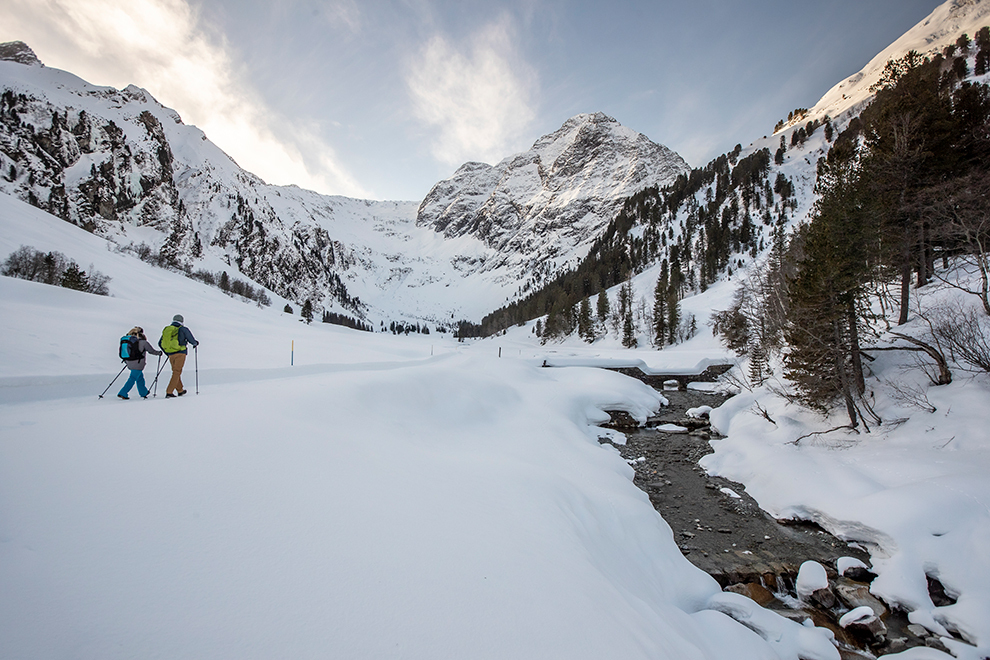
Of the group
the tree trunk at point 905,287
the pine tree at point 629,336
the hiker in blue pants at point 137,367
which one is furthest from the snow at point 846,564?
the pine tree at point 629,336

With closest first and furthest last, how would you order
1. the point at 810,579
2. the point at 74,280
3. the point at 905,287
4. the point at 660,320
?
1. the point at 810,579
2. the point at 905,287
3. the point at 74,280
4. the point at 660,320

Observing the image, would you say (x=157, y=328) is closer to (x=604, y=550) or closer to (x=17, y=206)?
(x=604, y=550)

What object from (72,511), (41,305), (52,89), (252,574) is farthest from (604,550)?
(52,89)

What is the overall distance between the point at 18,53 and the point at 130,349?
257 metres

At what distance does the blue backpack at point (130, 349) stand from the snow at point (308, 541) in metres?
1.27

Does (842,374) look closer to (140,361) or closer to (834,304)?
(834,304)

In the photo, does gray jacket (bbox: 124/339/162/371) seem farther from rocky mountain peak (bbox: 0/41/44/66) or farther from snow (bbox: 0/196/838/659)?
rocky mountain peak (bbox: 0/41/44/66)

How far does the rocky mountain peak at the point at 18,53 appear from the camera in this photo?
475 ft

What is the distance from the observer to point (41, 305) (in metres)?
14.7

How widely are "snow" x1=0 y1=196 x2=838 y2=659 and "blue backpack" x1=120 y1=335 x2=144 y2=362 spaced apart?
1.27 m

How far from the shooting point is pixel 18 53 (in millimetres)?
147500

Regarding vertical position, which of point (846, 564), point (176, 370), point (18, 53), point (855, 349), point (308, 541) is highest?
point (18, 53)

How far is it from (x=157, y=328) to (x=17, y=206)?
1748 inches

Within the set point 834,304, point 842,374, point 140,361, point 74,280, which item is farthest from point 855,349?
point 74,280
